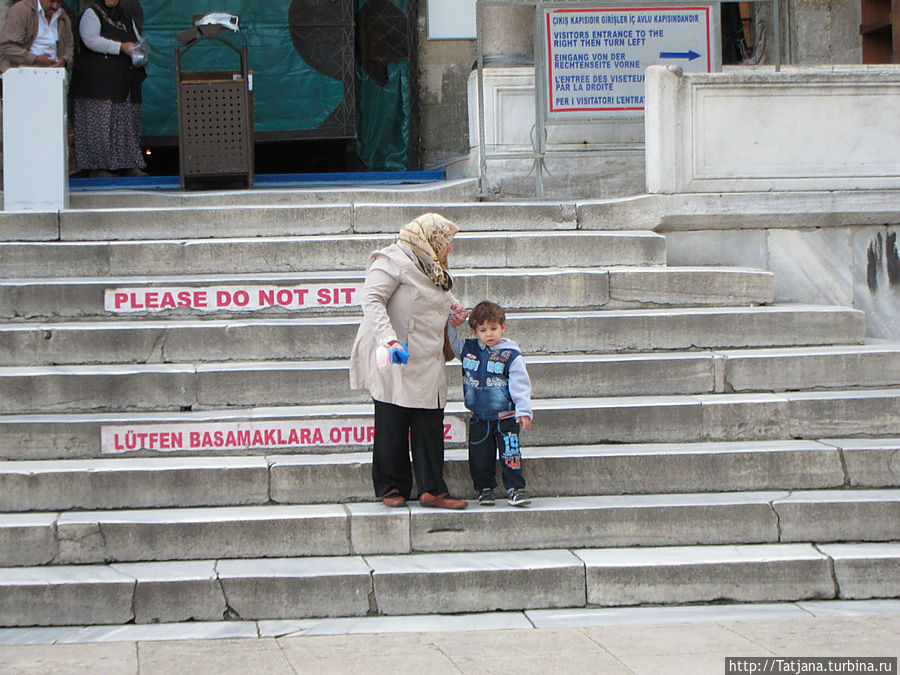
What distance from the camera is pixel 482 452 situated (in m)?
6.17

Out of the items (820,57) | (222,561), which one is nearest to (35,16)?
(222,561)

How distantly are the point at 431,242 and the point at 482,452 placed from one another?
117 centimetres

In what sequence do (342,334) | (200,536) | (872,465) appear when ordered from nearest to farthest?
(200,536) → (872,465) → (342,334)

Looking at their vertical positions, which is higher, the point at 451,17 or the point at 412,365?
the point at 451,17

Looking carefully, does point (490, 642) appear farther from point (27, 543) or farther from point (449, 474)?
point (27, 543)

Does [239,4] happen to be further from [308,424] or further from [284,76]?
[308,424]

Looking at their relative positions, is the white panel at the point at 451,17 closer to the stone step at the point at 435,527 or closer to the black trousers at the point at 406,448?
the black trousers at the point at 406,448

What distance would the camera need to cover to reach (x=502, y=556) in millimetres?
6012

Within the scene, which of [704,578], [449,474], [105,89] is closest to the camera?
[704,578]

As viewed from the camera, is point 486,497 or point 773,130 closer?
point 486,497

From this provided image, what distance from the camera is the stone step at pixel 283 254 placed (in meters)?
8.03

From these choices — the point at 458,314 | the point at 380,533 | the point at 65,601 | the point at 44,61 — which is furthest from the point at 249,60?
the point at 65,601

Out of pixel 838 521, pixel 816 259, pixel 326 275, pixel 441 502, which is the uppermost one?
pixel 816 259

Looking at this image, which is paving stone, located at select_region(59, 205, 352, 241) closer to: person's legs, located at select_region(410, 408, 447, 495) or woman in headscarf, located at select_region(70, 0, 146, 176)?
person's legs, located at select_region(410, 408, 447, 495)
